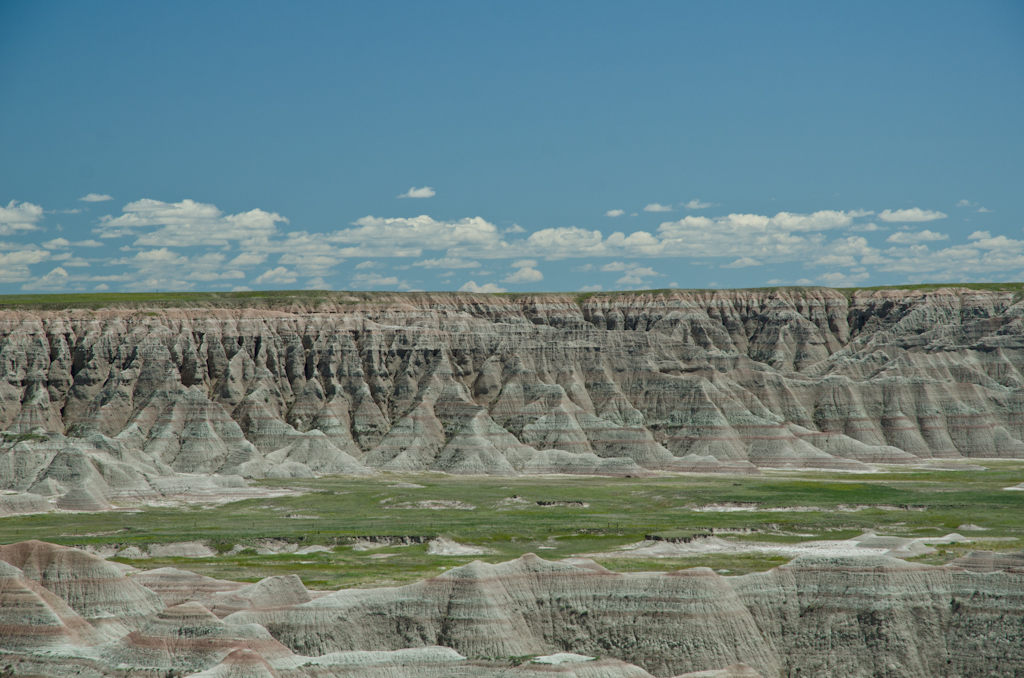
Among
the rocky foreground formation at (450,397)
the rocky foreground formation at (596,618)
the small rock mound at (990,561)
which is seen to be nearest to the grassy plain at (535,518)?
the rocky foreground formation at (450,397)

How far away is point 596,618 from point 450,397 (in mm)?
74189

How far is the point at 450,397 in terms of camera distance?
366 ft

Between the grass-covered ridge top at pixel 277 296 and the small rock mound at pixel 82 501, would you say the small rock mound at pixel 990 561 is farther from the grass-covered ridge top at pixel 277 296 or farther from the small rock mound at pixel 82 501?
the grass-covered ridge top at pixel 277 296

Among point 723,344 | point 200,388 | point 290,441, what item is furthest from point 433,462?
point 723,344

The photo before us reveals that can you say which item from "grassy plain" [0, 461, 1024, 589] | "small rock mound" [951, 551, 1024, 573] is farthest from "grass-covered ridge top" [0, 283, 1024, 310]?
"small rock mound" [951, 551, 1024, 573]

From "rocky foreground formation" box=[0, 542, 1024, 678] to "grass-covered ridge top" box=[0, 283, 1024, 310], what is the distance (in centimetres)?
9156

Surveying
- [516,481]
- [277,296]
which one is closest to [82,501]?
[516,481]

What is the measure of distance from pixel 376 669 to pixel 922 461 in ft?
278

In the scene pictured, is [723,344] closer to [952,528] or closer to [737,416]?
[737,416]

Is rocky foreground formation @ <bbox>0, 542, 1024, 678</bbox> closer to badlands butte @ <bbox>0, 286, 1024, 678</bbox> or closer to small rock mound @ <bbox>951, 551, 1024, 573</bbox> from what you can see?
badlands butte @ <bbox>0, 286, 1024, 678</bbox>

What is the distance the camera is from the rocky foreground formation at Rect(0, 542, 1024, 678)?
117ft

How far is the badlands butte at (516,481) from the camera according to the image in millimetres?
37000

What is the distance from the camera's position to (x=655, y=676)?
118 feet

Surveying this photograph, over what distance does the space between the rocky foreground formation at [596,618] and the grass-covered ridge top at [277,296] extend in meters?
91.6
